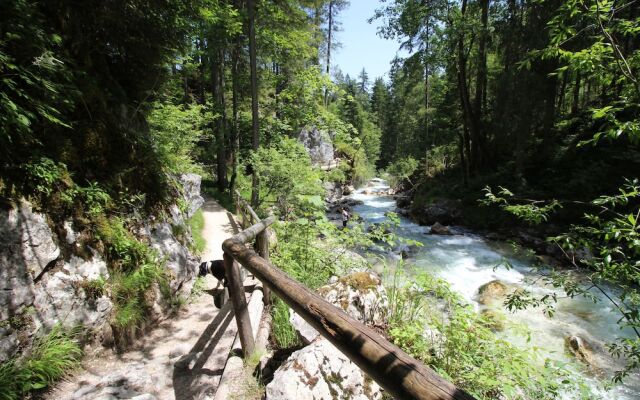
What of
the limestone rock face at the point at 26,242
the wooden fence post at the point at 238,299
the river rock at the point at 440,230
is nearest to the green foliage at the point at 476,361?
the wooden fence post at the point at 238,299

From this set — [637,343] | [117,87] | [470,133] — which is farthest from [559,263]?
[117,87]

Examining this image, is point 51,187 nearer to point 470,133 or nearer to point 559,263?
point 559,263

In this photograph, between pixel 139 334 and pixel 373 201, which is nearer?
pixel 139 334

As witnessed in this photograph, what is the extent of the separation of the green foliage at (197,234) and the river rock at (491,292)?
7.54 metres

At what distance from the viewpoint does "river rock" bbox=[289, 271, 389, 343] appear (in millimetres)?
3596

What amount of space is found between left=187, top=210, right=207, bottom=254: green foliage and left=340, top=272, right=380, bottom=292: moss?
4505mm

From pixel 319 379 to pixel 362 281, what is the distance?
150 centimetres

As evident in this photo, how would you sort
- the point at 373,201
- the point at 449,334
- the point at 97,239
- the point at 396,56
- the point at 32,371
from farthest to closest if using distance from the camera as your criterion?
the point at 373,201 → the point at 396,56 → the point at 97,239 → the point at 449,334 → the point at 32,371

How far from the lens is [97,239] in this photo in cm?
413

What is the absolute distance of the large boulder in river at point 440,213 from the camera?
1573cm

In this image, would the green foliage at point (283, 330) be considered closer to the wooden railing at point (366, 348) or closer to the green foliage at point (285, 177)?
the wooden railing at point (366, 348)

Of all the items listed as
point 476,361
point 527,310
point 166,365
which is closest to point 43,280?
point 166,365

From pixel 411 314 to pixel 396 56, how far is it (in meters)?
16.8

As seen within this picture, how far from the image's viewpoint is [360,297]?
3686 mm
